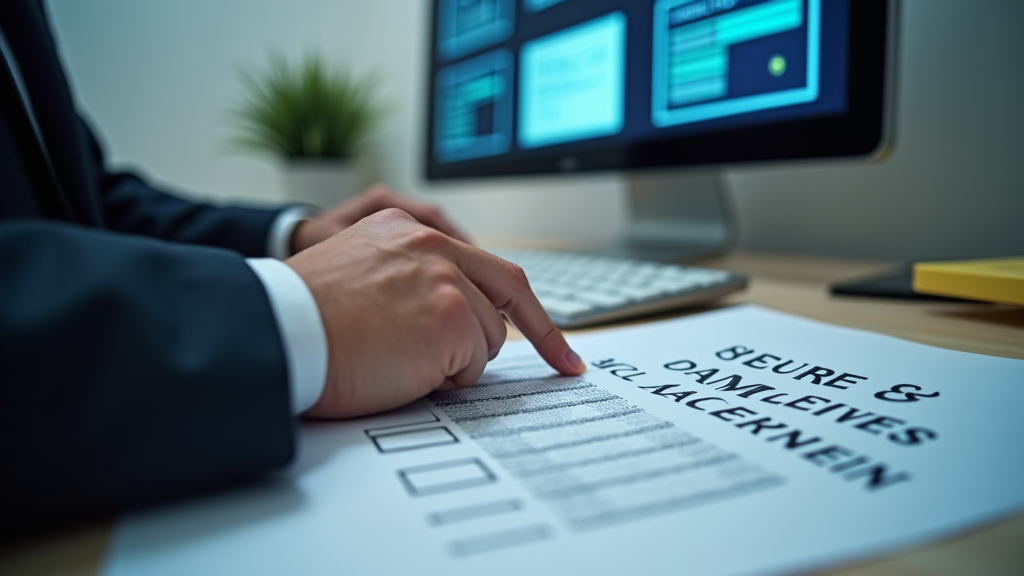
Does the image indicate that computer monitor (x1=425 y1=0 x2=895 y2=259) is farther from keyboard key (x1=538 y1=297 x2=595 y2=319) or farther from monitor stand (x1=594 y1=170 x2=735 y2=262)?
keyboard key (x1=538 y1=297 x2=595 y2=319)

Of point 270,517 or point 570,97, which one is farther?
point 570,97

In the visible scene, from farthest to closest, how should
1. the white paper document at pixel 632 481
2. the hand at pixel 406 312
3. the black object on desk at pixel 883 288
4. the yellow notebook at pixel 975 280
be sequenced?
the black object on desk at pixel 883 288, the yellow notebook at pixel 975 280, the hand at pixel 406 312, the white paper document at pixel 632 481

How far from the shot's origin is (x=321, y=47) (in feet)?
6.44

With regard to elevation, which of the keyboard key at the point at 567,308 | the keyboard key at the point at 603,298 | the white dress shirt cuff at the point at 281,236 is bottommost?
the keyboard key at the point at 567,308

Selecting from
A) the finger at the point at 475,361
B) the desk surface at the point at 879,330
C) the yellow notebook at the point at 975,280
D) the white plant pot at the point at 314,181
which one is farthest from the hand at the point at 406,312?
the white plant pot at the point at 314,181

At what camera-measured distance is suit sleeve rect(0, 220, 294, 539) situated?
0.22m

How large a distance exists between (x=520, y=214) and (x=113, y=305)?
1228 mm

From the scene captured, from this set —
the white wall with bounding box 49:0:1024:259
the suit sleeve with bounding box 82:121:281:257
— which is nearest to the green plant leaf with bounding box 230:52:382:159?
the white wall with bounding box 49:0:1024:259

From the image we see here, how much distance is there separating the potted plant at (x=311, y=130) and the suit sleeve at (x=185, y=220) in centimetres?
74

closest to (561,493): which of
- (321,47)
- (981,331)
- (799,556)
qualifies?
(799,556)

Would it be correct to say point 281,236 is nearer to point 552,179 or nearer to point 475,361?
point 552,179

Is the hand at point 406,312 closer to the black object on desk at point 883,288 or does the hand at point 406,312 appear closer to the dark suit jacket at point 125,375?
the dark suit jacket at point 125,375

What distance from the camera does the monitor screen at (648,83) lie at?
0.58 m

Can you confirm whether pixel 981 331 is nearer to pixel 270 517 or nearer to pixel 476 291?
pixel 476 291
